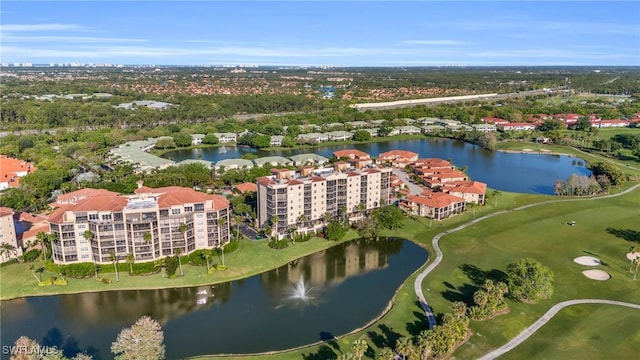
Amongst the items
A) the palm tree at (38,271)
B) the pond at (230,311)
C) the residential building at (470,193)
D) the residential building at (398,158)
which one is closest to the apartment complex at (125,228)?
the palm tree at (38,271)

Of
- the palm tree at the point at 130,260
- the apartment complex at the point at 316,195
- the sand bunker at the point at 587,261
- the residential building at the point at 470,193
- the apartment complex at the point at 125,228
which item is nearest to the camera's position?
the palm tree at the point at 130,260

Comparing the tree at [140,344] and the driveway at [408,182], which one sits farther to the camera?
the driveway at [408,182]

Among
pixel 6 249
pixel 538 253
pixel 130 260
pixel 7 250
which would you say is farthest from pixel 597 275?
pixel 7 250

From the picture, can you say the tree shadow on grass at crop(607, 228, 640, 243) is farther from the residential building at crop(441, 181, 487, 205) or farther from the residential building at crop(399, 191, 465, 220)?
the residential building at crop(399, 191, 465, 220)

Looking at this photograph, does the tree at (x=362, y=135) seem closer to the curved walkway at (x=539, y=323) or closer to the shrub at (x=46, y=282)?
the curved walkway at (x=539, y=323)

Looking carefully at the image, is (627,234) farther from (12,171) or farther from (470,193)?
(12,171)

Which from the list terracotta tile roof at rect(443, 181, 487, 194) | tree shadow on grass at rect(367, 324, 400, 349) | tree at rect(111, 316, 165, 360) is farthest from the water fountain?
terracotta tile roof at rect(443, 181, 487, 194)

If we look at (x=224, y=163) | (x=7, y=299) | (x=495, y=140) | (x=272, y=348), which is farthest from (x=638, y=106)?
(x=7, y=299)

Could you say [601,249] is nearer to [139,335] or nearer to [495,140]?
[139,335]
